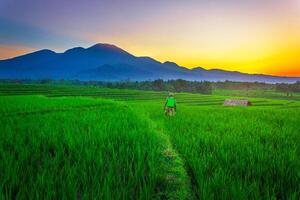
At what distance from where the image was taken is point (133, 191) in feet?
7.96

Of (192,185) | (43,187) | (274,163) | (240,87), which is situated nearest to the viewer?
(43,187)

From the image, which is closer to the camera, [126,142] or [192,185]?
[192,185]

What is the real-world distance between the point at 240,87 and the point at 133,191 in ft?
407

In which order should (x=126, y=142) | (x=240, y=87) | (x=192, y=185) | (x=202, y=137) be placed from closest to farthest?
(x=192, y=185), (x=126, y=142), (x=202, y=137), (x=240, y=87)

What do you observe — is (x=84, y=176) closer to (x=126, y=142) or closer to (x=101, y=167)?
(x=101, y=167)

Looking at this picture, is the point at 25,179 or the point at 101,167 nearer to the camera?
the point at 25,179

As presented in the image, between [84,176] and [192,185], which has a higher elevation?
[84,176]

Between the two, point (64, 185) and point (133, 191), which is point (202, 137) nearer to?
point (133, 191)

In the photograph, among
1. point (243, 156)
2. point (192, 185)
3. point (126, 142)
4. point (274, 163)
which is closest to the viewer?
point (192, 185)

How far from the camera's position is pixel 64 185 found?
7.29 feet

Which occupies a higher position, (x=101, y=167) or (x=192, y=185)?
(x=101, y=167)

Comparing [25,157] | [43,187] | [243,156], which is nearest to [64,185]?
[43,187]

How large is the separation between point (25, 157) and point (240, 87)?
406 feet

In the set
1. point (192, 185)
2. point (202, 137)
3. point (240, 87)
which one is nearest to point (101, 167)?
point (192, 185)
